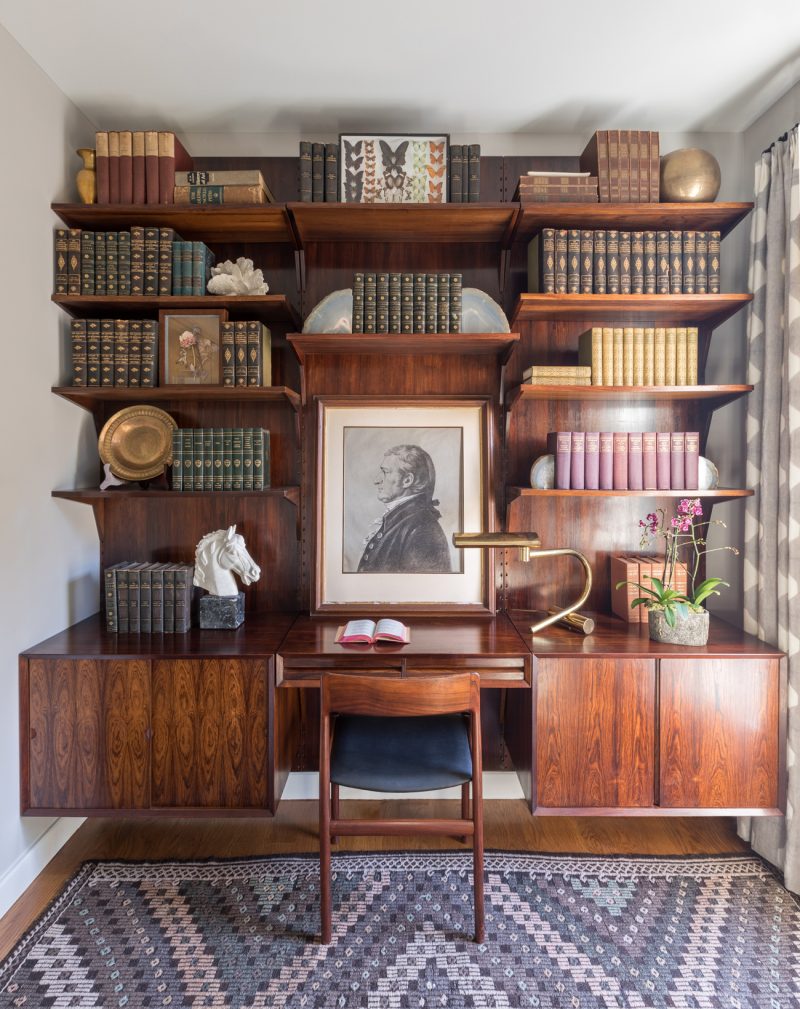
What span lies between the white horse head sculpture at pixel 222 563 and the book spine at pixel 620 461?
1.42 meters

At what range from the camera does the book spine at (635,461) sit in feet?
7.64

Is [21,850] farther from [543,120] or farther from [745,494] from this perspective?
[543,120]

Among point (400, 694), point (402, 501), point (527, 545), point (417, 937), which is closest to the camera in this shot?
point (400, 694)

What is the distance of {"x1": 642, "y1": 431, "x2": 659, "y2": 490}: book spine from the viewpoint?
2328mm

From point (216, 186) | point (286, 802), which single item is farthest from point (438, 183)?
point (286, 802)

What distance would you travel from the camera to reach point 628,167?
225 cm

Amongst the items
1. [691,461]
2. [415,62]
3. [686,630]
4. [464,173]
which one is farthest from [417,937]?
[415,62]

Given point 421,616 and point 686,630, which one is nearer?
point 686,630

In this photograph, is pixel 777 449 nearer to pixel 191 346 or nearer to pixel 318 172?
pixel 318 172

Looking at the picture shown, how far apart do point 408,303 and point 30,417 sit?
1.37 meters

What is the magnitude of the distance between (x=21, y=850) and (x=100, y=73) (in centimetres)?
266

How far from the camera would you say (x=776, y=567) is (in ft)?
7.13

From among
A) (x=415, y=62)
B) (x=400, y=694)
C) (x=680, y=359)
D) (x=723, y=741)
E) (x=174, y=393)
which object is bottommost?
(x=723, y=741)

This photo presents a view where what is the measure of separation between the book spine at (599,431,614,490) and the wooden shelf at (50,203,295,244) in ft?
4.73
